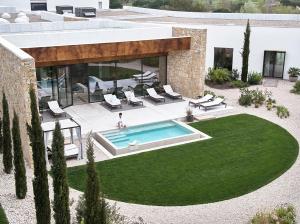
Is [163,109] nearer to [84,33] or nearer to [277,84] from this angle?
[84,33]

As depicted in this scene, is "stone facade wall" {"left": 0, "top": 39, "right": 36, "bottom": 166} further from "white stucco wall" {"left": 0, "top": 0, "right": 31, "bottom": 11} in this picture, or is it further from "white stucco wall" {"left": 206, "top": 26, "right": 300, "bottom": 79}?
"white stucco wall" {"left": 0, "top": 0, "right": 31, "bottom": 11}

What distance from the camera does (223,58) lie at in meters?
30.2

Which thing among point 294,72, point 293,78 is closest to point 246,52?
point 294,72

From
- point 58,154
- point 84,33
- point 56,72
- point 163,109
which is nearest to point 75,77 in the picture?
point 56,72

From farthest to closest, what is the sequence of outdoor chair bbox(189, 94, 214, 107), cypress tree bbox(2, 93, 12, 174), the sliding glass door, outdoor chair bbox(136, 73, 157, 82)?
the sliding glass door → outdoor chair bbox(136, 73, 157, 82) → outdoor chair bbox(189, 94, 214, 107) → cypress tree bbox(2, 93, 12, 174)

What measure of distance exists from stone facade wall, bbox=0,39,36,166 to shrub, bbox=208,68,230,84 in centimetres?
1526

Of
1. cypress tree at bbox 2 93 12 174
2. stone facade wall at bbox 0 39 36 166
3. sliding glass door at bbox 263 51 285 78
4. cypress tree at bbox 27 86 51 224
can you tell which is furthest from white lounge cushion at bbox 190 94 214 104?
cypress tree at bbox 27 86 51 224

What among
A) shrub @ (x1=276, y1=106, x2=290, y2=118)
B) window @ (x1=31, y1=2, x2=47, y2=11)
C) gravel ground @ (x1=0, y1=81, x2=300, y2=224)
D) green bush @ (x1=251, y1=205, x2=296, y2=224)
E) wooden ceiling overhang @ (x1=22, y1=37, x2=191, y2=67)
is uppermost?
window @ (x1=31, y1=2, x2=47, y2=11)

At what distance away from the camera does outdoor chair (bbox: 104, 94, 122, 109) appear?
2201 centimetres

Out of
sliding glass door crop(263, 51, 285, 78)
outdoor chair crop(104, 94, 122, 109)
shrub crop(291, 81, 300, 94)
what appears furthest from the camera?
sliding glass door crop(263, 51, 285, 78)

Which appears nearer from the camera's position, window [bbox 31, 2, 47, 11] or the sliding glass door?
the sliding glass door

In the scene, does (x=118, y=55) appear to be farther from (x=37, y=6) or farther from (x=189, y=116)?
(x=37, y=6)

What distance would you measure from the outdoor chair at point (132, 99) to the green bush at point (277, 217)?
→ 12.3 m

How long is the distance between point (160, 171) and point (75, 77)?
9.86 metres
